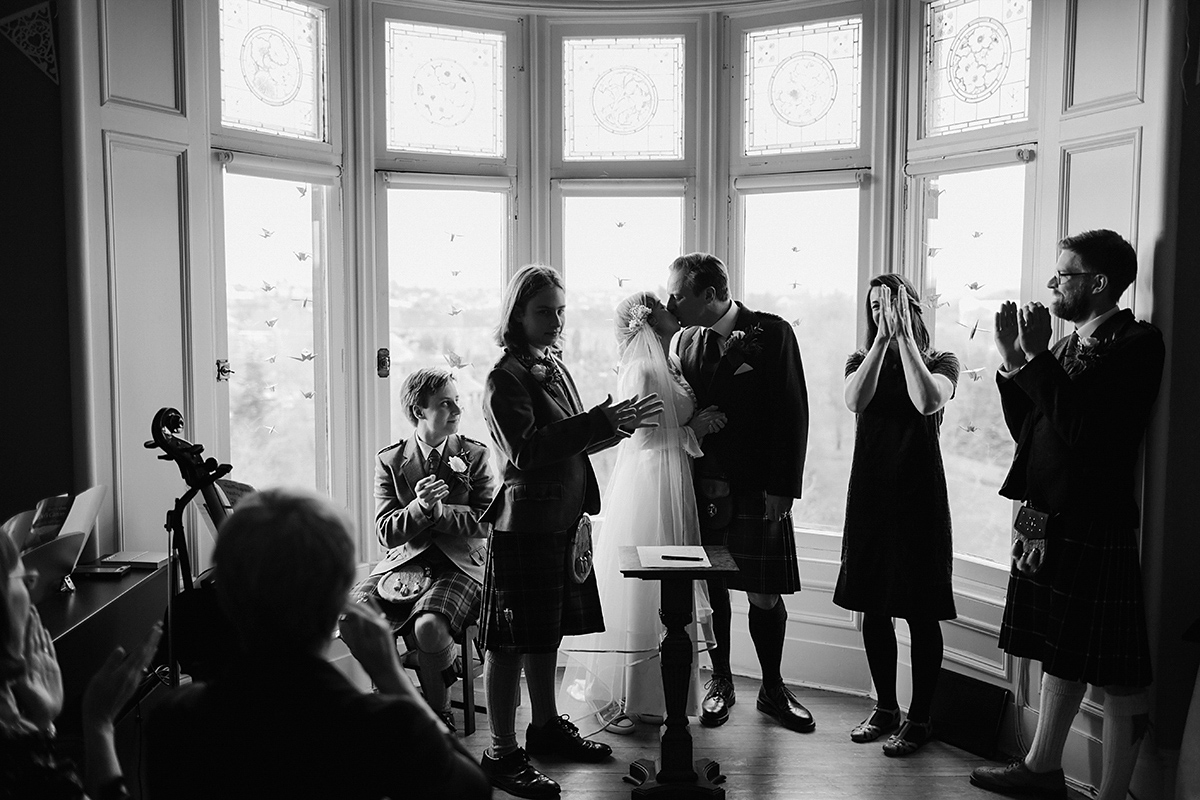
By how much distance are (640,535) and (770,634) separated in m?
0.65

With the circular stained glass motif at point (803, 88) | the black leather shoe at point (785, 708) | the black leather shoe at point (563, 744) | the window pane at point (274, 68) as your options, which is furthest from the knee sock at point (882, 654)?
the window pane at point (274, 68)

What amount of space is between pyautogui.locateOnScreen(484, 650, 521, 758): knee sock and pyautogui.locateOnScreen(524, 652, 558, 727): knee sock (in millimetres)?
68

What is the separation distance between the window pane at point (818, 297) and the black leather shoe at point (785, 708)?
2.63ft

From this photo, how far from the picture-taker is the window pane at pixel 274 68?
3.77 m

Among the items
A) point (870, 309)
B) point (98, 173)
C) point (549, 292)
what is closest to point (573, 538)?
point (549, 292)

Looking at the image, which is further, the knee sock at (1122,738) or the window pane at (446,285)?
the window pane at (446,285)

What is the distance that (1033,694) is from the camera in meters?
3.39

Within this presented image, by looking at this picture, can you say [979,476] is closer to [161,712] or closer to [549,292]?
[549,292]

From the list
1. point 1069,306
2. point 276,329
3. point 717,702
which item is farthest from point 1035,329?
point 276,329

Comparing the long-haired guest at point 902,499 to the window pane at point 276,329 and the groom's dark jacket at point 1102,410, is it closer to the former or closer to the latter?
the groom's dark jacket at point 1102,410

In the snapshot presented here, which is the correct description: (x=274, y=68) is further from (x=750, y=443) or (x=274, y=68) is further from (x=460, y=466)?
(x=750, y=443)

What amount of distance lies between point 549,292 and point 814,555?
1836 millimetres

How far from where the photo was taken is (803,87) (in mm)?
4242

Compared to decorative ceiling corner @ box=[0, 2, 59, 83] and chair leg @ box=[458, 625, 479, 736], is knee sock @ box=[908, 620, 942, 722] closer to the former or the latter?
chair leg @ box=[458, 625, 479, 736]
